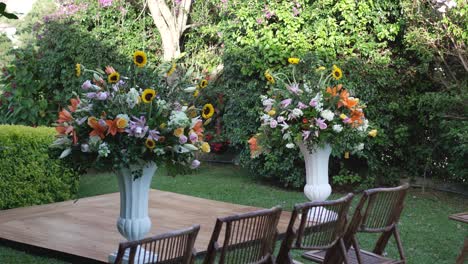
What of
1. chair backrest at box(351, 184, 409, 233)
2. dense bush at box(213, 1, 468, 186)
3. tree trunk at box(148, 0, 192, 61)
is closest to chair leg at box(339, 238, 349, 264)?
chair backrest at box(351, 184, 409, 233)

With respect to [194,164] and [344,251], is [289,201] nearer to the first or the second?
[194,164]

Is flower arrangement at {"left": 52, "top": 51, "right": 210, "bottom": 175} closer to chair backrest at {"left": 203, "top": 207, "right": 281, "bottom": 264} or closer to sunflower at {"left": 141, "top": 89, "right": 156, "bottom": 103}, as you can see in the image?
sunflower at {"left": 141, "top": 89, "right": 156, "bottom": 103}

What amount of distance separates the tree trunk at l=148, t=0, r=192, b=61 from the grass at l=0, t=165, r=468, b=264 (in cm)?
269

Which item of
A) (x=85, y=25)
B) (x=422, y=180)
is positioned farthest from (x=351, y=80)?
(x=85, y=25)

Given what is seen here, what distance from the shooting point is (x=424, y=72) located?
962cm

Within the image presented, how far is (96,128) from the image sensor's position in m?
4.46

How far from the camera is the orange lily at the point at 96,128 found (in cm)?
445

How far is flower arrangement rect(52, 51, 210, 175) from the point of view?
14.6 ft

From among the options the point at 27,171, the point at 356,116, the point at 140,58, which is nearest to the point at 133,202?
the point at 140,58

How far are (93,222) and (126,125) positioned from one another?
2582 millimetres

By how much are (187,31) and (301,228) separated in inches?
425

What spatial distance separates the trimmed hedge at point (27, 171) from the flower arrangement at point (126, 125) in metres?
2.91

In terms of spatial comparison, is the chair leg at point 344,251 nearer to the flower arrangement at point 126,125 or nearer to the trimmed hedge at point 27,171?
the flower arrangement at point 126,125

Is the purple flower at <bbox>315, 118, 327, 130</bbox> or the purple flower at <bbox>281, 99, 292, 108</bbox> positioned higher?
the purple flower at <bbox>281, 99, 292, 108</bbox>
